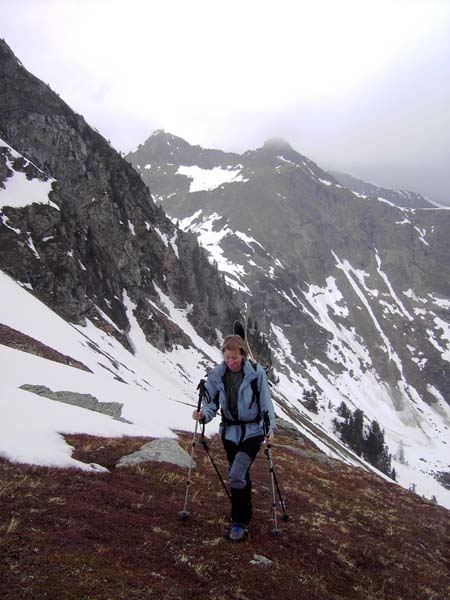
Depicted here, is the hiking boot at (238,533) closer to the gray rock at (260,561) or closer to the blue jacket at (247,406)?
the gray rock at (260,561)

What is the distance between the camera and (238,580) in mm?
6781

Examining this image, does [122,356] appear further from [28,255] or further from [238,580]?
[238,580]

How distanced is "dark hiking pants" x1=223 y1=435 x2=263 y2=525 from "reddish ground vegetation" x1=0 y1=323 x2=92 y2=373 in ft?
72.4

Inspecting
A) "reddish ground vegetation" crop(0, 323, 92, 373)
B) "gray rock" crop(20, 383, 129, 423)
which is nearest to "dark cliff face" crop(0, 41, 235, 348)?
"reddish ground vegetation" crop(0, 323, 92, 373)

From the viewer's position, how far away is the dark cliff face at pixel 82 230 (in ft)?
180

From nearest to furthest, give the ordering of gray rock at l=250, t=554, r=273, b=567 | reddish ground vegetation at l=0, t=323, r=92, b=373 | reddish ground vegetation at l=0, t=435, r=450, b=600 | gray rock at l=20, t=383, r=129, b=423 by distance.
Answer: reddish ground vegetation at l=0, t=435, r=450, b=600, gray rock at l=250, t=554, r=273, b=567, gray rock at l=20, t=383, r=129, b=423, reddish ground vegetation at l=0, t=323, r=92, b=373

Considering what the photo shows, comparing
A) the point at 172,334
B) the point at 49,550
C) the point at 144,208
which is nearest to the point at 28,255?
the point at 172,334

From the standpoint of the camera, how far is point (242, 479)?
8.41 meters

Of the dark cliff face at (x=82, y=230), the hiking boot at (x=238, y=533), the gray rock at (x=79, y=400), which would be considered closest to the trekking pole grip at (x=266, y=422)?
the hiking boot at (x=238, y=533)

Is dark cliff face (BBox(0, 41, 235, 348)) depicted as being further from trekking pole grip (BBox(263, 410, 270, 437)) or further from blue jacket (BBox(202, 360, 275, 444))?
trekking pole grip (BBox(263, 410, 270, 437))

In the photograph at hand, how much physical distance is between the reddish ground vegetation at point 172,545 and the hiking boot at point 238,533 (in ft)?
0.49

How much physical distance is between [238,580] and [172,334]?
76948 mm

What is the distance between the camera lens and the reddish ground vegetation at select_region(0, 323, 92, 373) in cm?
2719

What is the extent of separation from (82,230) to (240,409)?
67.3 m
